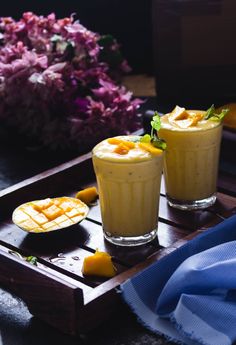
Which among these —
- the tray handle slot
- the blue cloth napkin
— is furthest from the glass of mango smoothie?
the tray handle slot

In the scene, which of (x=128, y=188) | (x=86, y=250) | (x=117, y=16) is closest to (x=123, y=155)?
(x=128, y=188)

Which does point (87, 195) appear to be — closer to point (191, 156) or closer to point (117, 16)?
point (191, 156)

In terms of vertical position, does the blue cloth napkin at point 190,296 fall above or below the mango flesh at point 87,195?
above

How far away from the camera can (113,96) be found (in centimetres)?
166

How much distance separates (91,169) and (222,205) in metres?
0.27

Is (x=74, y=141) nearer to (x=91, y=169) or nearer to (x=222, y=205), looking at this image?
(x=91, y=169)

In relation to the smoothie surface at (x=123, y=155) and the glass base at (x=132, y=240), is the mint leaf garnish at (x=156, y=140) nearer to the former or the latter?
the smoothie surface at (x=123, y=155)

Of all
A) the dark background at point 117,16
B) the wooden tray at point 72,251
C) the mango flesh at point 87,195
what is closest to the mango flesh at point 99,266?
the wooden tray at point 72,251

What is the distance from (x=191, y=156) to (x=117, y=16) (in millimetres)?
1252

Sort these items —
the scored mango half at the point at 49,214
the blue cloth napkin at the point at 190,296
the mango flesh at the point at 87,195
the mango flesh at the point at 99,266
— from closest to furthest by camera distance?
the blue cloth napkin at the point at 190,296
the mango flesh at the point at 99,266
the scored mango half at the point at 49,214
the mango flesh at the point at 87,195

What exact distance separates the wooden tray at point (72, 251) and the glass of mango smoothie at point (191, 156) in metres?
0.03

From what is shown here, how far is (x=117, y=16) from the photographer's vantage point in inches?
92.7

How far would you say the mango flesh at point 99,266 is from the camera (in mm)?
1027

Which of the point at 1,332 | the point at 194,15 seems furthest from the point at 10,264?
the point at 194,15
